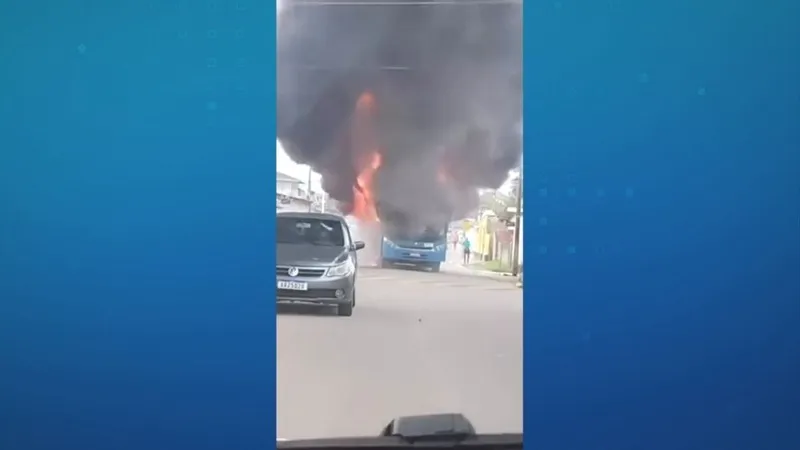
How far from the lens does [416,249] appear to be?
1.66 meters

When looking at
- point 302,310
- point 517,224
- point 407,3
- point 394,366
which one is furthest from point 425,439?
point 407,3

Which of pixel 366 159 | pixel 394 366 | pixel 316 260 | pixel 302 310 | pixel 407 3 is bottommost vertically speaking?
pixel 394 366

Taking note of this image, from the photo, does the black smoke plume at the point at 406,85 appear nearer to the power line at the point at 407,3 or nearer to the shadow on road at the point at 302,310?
the power line at the point at 407,3

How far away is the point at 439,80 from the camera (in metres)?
1.59

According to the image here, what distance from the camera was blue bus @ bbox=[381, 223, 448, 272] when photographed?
1.64 m

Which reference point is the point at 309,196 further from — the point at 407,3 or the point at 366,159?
the point at 407,3

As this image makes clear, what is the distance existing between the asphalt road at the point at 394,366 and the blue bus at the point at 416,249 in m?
0.10
